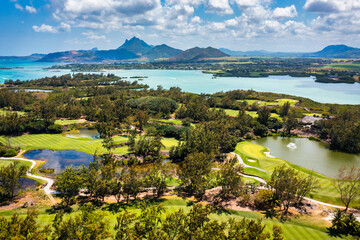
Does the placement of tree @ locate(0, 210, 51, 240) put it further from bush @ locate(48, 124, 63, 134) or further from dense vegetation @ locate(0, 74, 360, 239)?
bush @ locate(48, 124, 63, 134)

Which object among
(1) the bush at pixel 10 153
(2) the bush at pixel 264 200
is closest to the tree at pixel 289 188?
(2) the bush at pixel 264 200

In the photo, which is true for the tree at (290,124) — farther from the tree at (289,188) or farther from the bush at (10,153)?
the bush at (10,153)

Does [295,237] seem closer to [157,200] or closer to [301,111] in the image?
[157,200]

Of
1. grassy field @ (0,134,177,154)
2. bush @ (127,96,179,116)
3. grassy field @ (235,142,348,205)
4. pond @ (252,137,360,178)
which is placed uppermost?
bush @ (127,96,179,116)

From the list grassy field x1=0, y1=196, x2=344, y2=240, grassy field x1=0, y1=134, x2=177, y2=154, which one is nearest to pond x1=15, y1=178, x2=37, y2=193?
grassy field x1=0, y1=196, x2=344, y2=240

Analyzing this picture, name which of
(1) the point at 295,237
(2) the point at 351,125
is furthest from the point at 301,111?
(1) the point at 295,237

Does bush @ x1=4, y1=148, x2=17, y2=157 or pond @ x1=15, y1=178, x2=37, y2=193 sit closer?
pond @ x1=15, y1=178, x2=37, y2=193

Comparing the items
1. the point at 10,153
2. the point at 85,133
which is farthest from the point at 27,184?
the point at 85,133
